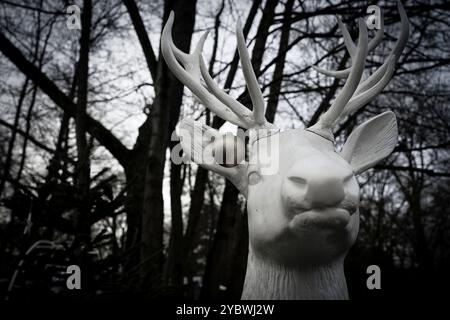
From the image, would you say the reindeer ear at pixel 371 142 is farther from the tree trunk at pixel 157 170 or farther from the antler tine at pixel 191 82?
the tree trunk at pixel 157 170

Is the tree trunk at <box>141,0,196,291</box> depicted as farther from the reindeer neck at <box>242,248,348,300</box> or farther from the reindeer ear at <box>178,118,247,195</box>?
the reindeer neck at <box>242,248,348,300</box>

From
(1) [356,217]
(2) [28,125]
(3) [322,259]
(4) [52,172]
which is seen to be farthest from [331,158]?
(2) [28,125]

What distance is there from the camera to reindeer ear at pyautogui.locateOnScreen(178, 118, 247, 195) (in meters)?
1.91

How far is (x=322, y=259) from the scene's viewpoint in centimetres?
157

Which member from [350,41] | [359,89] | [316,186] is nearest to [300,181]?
[316,186]

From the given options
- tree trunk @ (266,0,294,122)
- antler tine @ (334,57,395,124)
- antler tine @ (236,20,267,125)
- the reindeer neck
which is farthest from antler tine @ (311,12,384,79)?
tree trunk @ (266,0,294,122)

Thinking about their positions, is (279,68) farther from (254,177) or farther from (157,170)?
(254,177)

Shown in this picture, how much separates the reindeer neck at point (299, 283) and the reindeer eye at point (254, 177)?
13.9 inches

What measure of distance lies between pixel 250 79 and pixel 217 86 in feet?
0.77

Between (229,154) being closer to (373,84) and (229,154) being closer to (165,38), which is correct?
(165,38)

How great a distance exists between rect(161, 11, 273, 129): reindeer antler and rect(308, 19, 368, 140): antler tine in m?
0.28

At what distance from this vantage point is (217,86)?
6.78 ft

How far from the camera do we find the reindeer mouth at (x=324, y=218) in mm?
1402
